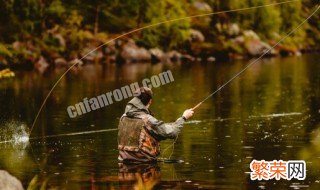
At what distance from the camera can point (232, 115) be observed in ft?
106

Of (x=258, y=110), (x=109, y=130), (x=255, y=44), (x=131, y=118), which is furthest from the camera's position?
(x=255, y=44)

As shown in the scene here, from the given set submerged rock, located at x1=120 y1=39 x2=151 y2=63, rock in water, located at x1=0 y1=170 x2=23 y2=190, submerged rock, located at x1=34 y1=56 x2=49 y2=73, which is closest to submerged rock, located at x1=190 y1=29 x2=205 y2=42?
submerged rock, located at x1=120 y1=39 x2=151 y2=63

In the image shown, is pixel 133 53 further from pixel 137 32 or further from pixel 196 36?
pixel 196 36

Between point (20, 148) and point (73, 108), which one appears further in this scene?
point (73, 108)

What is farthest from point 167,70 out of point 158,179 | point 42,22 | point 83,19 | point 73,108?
point 158,179

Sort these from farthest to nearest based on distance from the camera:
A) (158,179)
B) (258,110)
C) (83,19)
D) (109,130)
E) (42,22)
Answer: (83,19) < (42,22) < (258,110) < (109,130) < (158,179)

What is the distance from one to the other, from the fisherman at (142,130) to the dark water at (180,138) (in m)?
0.41

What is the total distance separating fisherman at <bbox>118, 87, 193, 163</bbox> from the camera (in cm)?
1862

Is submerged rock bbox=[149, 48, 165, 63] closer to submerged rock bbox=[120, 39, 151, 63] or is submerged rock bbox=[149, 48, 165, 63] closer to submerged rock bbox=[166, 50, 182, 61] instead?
submerged rock bbox=[120, 39, 151, 63]

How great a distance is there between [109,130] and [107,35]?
62.6m

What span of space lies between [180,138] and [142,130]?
6.27m

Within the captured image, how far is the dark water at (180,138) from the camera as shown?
1772 centimetres

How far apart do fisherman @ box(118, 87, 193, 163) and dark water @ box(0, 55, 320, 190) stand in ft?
1.33

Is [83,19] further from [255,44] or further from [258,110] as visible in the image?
[258,110]
